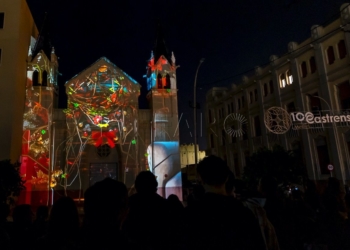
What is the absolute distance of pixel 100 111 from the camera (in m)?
21.0

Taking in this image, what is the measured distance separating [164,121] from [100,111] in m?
4.91

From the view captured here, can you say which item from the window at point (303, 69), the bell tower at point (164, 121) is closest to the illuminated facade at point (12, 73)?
the bell tower at point (164, 121)

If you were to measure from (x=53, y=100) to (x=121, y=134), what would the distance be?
5761mm

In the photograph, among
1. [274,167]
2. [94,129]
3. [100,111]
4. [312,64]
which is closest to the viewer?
[274,167]

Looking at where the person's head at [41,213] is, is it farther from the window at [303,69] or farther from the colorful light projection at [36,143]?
the window at [303,69]

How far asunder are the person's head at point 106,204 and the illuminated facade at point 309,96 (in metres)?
16.8

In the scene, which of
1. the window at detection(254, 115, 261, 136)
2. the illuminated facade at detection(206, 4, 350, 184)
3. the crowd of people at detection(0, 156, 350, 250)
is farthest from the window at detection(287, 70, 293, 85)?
the crowd of people at detection(0, 156, 350, 250)

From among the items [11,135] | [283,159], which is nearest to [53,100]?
[11,135]

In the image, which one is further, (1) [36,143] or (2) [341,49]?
(2) [341,49]

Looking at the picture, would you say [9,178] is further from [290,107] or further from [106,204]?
[290,107]

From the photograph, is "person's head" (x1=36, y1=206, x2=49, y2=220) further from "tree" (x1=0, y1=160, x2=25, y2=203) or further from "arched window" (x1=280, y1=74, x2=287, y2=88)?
"arched window" (x1=280, y1=74, x2=287, y2=88)

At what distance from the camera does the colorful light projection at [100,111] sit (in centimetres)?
2034

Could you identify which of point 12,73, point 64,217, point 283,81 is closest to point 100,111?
point 12,73

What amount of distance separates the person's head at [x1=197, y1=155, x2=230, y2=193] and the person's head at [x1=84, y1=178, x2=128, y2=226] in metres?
0.72
